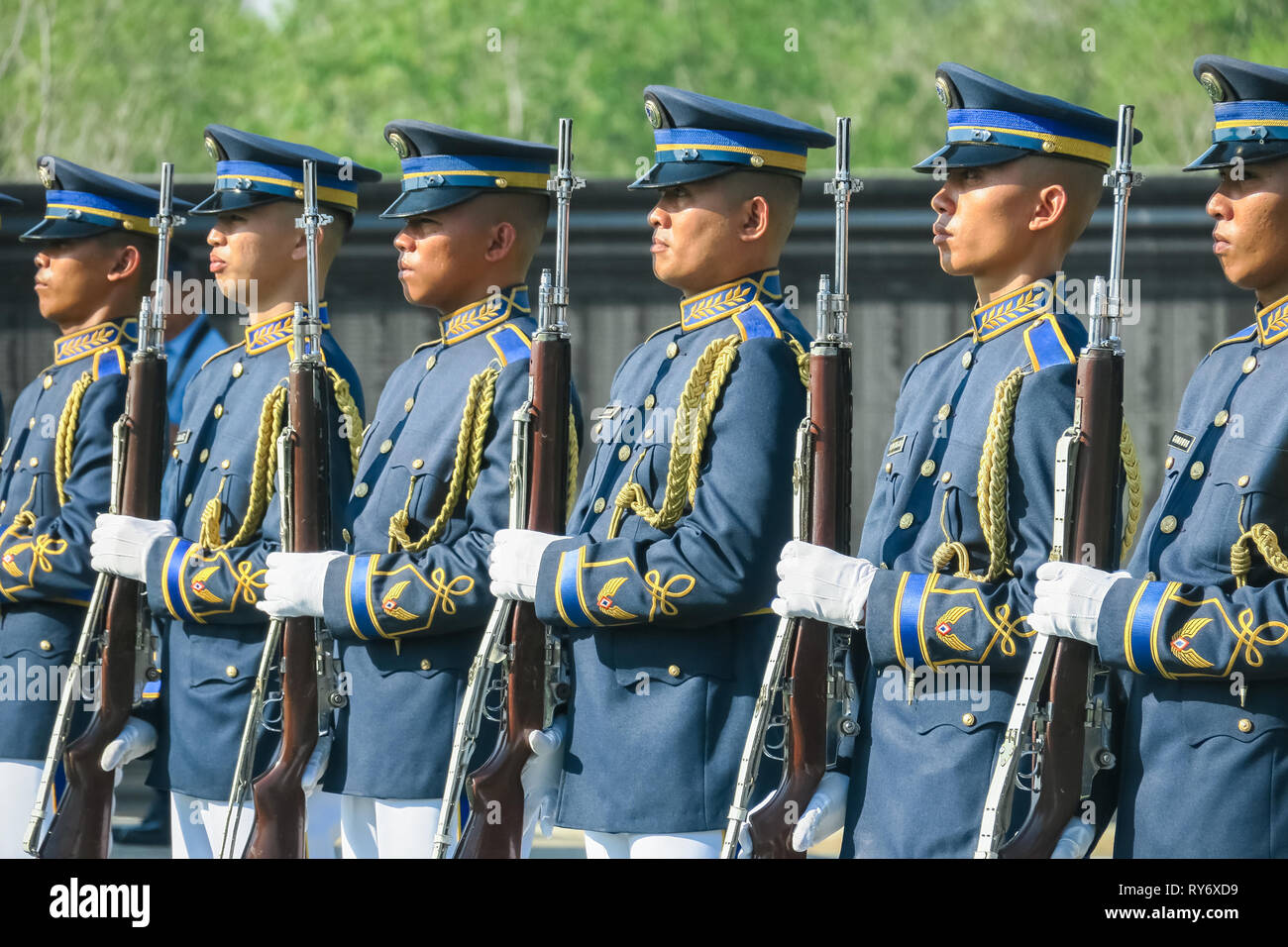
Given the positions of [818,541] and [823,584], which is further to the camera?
[818,541]

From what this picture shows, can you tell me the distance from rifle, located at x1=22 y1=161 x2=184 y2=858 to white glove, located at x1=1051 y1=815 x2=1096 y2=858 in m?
3.30

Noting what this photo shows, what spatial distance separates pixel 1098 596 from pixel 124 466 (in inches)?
139

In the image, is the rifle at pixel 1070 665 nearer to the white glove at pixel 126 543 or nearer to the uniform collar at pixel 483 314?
the uniform collar at pixel 483 314

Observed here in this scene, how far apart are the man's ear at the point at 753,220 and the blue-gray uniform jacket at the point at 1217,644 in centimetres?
145

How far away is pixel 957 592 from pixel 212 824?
2.79 metres

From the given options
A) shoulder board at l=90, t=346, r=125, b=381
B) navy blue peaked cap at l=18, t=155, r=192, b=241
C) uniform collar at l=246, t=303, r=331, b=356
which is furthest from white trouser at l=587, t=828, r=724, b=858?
navy blue peaked cap at l=18, t=155, r=192, b=241

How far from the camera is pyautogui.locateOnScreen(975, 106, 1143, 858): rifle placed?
4445mm

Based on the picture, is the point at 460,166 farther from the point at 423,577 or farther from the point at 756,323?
the point at 423,577

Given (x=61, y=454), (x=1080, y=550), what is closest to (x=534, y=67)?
(x=61, y=454)

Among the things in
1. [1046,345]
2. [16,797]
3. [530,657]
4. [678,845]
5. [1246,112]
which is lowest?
[16,797]

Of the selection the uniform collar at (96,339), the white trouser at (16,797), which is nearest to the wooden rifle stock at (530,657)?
the white trouser at (16,797)

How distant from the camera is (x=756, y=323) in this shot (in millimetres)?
5383

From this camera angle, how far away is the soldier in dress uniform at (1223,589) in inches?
168

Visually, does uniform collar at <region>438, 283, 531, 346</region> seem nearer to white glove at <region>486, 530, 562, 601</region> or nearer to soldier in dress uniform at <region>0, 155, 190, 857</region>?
white glove at <region>486, 530, 562, 601</region>
